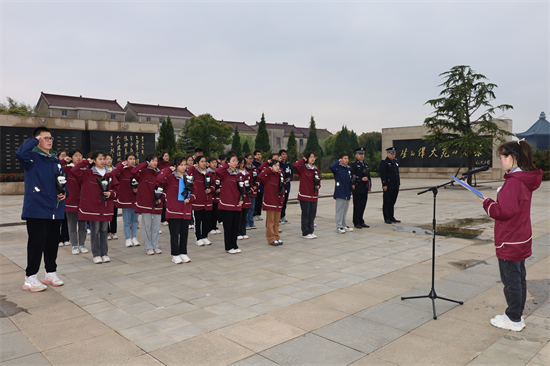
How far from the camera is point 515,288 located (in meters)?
3.62

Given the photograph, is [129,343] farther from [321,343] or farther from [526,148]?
[526,148]

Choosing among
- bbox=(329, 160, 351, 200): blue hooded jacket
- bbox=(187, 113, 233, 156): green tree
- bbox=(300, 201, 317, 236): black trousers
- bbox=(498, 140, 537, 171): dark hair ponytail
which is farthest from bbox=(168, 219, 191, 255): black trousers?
bbox=(187, 113, 233, 156): green tree

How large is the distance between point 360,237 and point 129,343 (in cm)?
608

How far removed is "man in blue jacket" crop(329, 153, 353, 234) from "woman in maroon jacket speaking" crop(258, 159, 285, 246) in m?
1.77

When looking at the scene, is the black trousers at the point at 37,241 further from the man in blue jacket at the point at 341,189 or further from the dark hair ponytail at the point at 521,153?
the man in blue jacket at the point at 341,189

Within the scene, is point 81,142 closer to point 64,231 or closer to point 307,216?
point 64,231

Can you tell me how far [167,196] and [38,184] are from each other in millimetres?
1973

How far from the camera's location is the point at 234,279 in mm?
5391

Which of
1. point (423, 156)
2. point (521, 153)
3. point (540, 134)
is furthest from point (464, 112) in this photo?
point (540, 134)

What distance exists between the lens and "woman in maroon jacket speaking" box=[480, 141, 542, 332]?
3.54m

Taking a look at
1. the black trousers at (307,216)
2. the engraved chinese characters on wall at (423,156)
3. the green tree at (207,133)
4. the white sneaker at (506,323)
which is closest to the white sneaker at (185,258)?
the black trousers at (307,216)

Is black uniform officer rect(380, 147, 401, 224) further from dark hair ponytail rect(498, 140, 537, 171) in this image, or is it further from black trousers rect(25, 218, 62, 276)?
black trousers rect(25, 218, 62, 276)

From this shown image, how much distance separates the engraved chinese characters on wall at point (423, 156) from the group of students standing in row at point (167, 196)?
31418 mm

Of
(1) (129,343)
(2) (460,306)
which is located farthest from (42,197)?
(2) (460,306)
